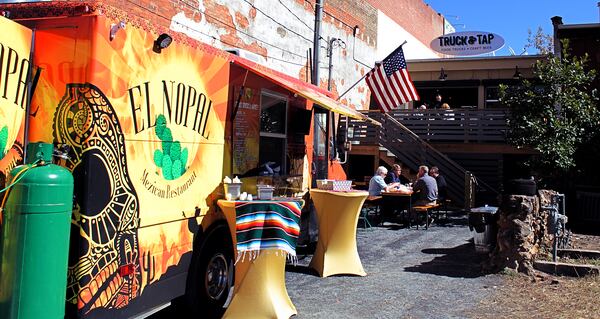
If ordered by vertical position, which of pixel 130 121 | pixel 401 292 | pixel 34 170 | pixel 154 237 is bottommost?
pixel 401 292

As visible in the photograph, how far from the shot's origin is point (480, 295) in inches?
238

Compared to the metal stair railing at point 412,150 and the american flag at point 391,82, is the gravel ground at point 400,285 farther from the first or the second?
the metal stair railing at point 412,150

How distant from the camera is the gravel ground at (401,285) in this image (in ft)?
18.0

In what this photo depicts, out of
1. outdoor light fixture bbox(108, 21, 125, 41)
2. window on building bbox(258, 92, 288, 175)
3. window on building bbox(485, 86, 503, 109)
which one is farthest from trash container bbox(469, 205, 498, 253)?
window on building bbox(485, 86, 503, 109)

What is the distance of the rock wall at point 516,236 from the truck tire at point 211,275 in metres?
3.68

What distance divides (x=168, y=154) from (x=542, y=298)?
446 cm

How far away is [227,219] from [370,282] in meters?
2.43

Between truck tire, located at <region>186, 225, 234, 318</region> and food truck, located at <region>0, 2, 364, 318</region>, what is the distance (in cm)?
2

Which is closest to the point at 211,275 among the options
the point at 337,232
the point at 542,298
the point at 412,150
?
the point at 337,232

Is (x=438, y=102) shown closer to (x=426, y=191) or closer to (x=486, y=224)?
(x=426, y=191)

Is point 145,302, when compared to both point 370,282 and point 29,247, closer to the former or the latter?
point 29,247

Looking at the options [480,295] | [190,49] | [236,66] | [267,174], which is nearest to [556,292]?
[480,295]

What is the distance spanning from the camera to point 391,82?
11.4m

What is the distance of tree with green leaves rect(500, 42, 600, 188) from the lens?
461 inches
